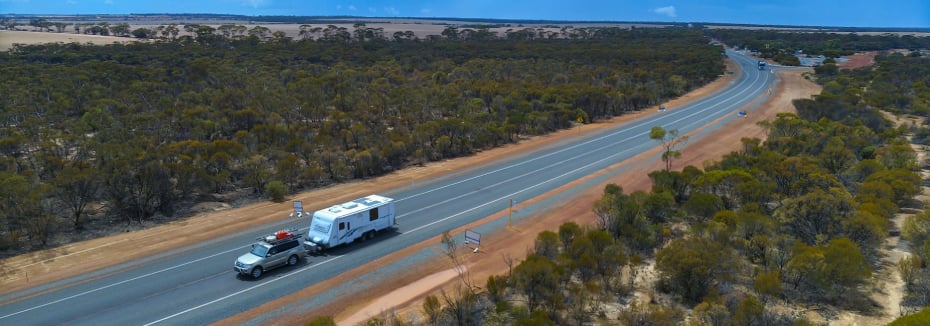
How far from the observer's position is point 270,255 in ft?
76.2

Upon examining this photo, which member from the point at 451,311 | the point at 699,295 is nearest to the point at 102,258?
the point at 451,311

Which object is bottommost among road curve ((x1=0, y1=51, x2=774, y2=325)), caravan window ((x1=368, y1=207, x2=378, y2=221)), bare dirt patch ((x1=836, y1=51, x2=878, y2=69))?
road curve ((x1=0, y1=51, x2=774, y2=325))

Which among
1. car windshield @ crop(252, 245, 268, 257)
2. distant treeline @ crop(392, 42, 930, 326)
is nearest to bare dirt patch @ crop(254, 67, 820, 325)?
distant treeline @ crop(392, 42, 930, 326)

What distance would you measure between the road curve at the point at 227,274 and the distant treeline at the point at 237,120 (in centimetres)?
636

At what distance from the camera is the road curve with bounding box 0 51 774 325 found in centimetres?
2008

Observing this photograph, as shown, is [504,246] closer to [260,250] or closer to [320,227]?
[320,227]

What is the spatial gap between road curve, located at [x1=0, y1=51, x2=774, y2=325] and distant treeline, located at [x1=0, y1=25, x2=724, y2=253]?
636cm

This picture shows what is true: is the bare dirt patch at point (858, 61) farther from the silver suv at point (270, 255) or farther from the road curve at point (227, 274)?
the silver suv at point (270, 255)

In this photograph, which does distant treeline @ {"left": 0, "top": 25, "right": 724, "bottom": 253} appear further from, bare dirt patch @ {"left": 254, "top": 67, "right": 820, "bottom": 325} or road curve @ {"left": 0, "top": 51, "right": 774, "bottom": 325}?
bare dirt patch @ {"left": 254, "top": 67, "right": 820, "bottom": 325}

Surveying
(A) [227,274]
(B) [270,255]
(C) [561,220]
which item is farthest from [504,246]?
(A) [227,274]

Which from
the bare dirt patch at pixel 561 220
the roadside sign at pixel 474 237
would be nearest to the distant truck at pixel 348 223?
the roadside sign at pixel 474 237

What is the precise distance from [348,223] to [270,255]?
4079 millimetres

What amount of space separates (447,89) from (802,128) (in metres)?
40.1

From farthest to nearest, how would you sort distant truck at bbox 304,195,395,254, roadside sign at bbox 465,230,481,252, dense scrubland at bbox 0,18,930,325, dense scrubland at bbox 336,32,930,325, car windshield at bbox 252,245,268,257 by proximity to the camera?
distant truck at bbox 304,195,395,254
roadside sign at bbox 465,230,481,252
car windshield at bbox 252,245,268,257
dense scrubland at bbox 0,18,930,325
dense scrubland at bbox 336,32,930,325
